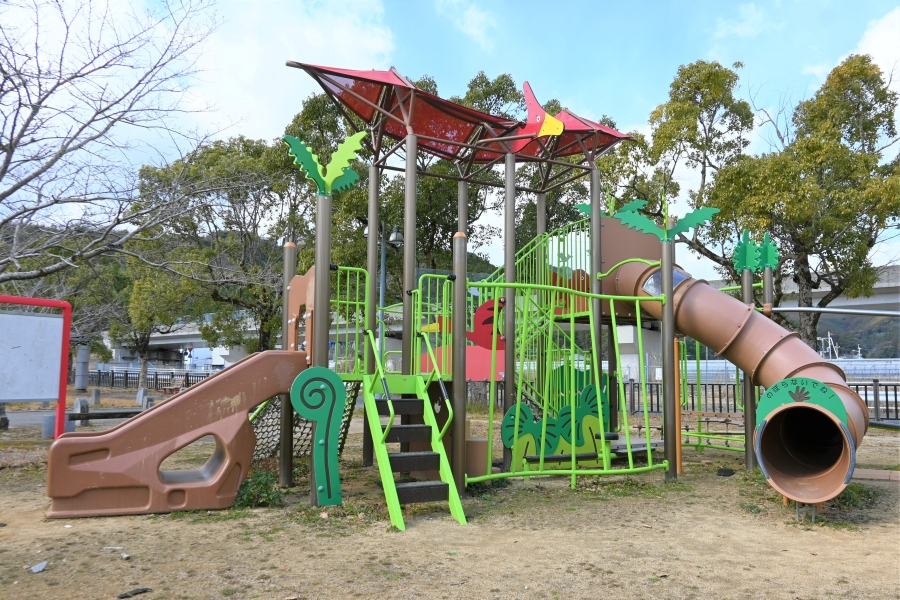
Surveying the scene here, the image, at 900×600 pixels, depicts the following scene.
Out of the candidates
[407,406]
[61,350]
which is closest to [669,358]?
[407,406]

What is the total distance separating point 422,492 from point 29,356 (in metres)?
5.87

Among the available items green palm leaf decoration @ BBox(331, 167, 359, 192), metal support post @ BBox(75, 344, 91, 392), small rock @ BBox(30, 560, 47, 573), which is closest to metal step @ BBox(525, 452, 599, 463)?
green palm leaf decoration @ BBox(331, 167, 359, 192)

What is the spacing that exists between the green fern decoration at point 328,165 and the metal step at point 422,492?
9.34 ft

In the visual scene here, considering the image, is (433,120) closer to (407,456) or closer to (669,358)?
(669,358)

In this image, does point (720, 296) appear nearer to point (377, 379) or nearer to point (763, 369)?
point (763, 369)

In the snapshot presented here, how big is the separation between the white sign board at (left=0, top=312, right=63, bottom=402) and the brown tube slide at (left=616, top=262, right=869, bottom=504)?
25.2 ft

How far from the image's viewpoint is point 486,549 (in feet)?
15.3

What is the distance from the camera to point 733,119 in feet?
59.1

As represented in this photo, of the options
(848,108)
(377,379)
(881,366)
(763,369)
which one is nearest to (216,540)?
(377,379)

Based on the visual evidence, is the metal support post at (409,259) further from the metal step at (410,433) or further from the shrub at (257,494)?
the shrub at (257,494)

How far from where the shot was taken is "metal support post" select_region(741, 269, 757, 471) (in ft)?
25.7

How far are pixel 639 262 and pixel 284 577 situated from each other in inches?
260

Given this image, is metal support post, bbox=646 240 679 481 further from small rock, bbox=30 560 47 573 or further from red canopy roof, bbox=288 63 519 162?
small rock, bbox=30 560 47 573

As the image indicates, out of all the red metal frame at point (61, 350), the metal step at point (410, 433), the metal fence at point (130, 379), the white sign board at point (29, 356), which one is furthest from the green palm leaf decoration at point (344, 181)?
the metal fence at point (130, 379)
